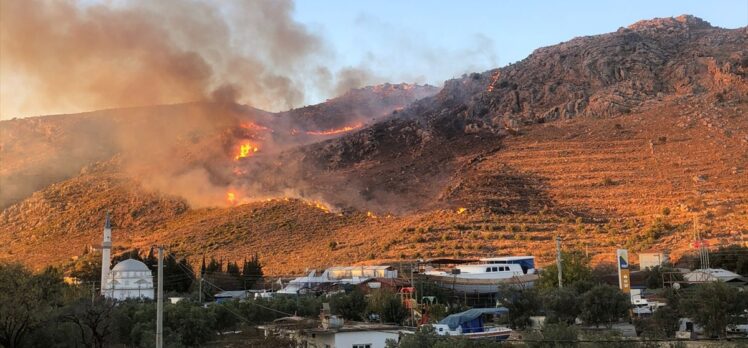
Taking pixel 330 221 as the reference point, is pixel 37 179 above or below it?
above

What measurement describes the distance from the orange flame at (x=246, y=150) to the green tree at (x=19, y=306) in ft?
294

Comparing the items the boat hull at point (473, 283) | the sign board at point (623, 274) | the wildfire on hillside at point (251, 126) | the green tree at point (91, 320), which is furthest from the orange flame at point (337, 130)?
the green tree at point (91, 320)

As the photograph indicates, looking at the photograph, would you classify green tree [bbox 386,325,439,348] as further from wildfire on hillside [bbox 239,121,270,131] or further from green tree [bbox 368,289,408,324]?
wildfire on hillside [bbox 239,121,270,131]

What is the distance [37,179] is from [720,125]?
119163mm

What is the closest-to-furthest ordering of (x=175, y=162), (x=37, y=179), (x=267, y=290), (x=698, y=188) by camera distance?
(x=267, y=290) < (x=698, y=188) < (x=175, y=162) < (x=37, y=179)

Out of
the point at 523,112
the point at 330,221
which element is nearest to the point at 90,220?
the point at 330,221

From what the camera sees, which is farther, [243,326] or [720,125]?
[720,125]

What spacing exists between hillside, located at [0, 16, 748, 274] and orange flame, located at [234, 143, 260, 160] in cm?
193

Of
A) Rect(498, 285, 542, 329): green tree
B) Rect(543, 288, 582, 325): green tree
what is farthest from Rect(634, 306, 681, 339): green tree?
Rect(498, 285, 542, 329): green tree

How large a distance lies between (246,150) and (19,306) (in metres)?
96.7

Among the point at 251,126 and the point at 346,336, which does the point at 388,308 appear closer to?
the point at 346,336

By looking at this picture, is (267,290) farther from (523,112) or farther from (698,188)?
(523,112)

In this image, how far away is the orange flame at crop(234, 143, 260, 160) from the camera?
128 meters

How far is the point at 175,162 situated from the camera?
129125 millimetres
